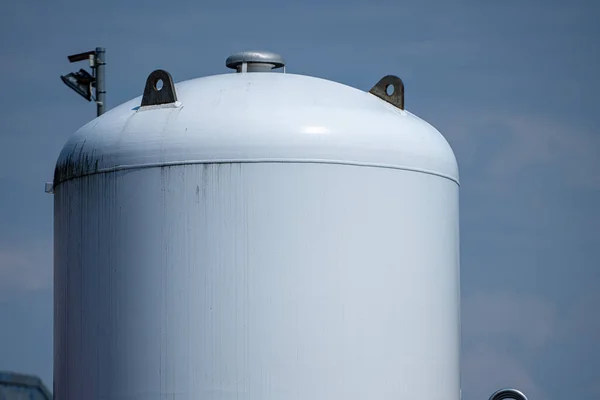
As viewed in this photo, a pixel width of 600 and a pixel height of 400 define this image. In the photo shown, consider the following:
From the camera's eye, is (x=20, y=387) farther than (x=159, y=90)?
Yes

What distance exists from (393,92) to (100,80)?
4922 mm

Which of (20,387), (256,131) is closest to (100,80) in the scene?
(20,387)

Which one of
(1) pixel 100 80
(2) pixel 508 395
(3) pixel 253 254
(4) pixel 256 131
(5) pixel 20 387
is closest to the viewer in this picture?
(3) pixel 253 254

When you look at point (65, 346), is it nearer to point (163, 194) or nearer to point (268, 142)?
point (163, 194)

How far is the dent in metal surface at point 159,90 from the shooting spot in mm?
9156

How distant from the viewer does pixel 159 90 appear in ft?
30.2

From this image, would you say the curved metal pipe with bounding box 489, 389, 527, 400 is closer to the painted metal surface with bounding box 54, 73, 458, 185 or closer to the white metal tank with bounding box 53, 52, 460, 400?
the white metal tank with bounding box 53, 52, 460, 400

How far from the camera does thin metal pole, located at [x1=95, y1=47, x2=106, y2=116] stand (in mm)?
13352

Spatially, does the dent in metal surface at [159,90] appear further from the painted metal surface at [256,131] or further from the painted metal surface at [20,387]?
the painted metal surface at [20,387]

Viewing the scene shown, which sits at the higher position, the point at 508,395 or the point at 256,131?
the point at 256,131

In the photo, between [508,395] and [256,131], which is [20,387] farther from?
[508,395]

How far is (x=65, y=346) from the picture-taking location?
9312 millimetres

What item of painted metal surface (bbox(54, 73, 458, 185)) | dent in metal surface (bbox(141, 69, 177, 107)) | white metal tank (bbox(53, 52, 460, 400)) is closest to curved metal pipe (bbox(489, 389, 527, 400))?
white metal tank (bbox(53, 52, 460, 400))

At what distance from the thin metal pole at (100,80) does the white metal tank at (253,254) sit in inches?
164
